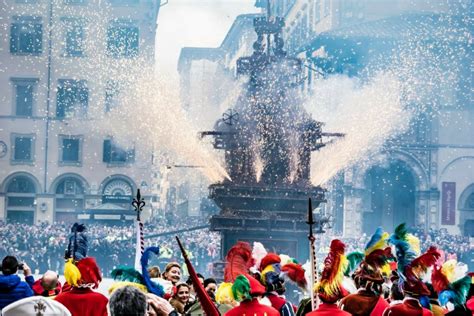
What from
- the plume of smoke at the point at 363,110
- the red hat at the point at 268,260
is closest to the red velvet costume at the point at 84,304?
the red hat at the point at 268,260

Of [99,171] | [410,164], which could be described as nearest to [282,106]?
[410,164]

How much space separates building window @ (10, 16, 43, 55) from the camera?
53438mm

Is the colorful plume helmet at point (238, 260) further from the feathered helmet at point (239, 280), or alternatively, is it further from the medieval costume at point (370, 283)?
the medieval costume at point (370, 283)

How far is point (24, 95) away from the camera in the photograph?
53.1m

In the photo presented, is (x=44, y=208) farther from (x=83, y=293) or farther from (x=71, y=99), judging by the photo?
(x=83, y=293)

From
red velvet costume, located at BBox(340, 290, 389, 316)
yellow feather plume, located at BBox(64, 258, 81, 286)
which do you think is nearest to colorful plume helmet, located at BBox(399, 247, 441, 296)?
red velvet costume, located at BBox(340, 290, 389, 316)

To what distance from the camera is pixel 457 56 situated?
146ft

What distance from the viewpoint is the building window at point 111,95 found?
170 ft

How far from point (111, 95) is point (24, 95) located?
4737 millimetres

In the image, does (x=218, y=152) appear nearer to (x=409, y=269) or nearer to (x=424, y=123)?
(x=424, y=123)

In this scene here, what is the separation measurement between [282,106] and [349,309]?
1386cm

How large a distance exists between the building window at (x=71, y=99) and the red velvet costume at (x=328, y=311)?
4532cm

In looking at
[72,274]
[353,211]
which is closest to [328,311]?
[72,274]

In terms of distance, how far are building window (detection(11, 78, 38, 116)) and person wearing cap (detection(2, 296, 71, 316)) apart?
4750cm
